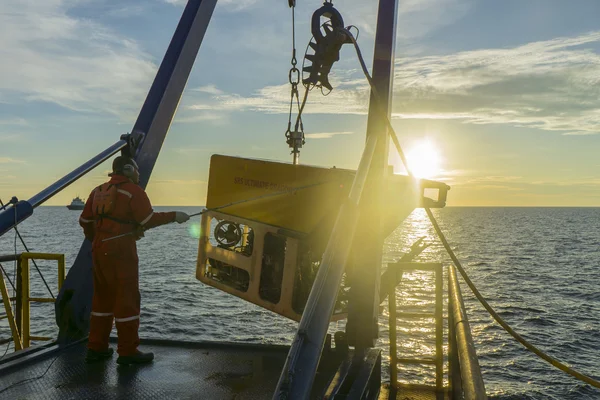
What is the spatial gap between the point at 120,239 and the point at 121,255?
157 mm

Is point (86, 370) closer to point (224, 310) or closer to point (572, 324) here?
point (224, 310)

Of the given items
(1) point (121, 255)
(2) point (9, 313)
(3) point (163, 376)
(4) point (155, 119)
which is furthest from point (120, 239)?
(2) point (9, 313)

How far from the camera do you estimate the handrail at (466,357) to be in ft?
8.05

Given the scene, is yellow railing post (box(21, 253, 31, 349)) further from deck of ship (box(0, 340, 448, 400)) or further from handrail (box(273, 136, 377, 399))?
handrail (box(273, 136, 377, 399))

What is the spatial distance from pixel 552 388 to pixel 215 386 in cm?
1575

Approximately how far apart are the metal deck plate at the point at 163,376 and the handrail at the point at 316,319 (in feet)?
6.29

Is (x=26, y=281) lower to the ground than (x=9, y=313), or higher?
higher

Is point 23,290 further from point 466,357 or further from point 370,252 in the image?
point 466,357

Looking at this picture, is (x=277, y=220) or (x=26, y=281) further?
(x=26, y=281)

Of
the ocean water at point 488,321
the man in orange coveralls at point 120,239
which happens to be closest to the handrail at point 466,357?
the man in orange coveralls at point 120,239

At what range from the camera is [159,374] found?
4812mm

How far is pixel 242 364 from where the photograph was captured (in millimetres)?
5141

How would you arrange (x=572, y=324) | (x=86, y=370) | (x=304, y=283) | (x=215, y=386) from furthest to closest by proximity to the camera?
(x=572, y=324) < (x=304, y=283) < (x=86, y=370) < (x=215, y=386)

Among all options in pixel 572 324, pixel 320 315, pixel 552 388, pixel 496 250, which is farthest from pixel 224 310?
pixel 496 250
